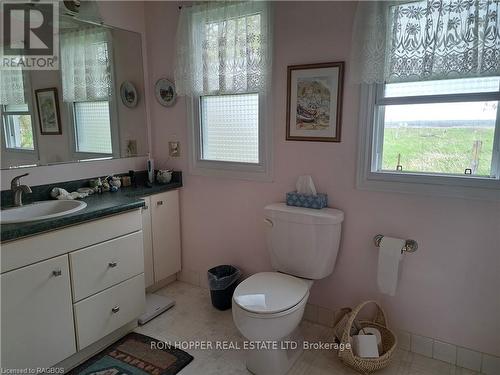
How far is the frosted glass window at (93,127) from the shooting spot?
2.20 meters

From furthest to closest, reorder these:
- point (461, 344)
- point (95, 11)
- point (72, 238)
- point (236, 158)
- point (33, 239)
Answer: point (236, 158)
point (95, 11)
point (461, 344)
point (72, 238)
point (33, 239)

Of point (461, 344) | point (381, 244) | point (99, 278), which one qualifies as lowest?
point (461, 344)

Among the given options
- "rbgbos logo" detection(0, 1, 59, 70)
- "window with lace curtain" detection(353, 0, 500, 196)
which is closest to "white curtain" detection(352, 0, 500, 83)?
"window with lace curtain" detection(353, 0, 500, 196)

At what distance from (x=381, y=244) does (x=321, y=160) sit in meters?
0.59

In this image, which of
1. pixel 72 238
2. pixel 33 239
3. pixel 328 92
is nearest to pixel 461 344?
pixel 328 92

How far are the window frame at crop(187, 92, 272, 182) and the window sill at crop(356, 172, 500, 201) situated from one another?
2.04ft

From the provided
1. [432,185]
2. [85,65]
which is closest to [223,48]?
[85,65]

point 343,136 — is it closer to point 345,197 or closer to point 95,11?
point 345,197

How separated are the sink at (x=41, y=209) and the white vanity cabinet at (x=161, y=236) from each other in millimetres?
519

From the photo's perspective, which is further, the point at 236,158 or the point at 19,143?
the point at 236,158

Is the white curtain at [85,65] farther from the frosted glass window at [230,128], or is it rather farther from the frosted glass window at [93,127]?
the frosted glass window at [230,128]

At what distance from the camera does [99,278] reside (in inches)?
70.9

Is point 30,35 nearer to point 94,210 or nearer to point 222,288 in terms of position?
point 94,210

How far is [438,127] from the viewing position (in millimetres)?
1743
